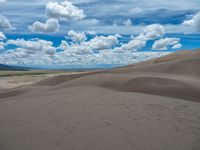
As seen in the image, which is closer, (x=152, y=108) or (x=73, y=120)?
(x=73, y=120)

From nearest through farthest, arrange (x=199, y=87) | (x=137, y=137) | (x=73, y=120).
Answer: (x=137, y=137)
(x=73, y=120)
(x=199, y=87)

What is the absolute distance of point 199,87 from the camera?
11.9 metres

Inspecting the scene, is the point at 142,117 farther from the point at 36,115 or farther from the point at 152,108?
the point at 36,115

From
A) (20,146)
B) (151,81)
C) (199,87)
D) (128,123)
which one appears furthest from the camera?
(151,81)

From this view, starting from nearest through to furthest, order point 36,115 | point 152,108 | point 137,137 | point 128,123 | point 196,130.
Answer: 1. point 137,137
2. point 196,130
3. point 128,123
4. point 36,115
5. point 152,108

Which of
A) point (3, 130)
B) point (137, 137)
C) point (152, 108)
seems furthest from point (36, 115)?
point (152, 108)

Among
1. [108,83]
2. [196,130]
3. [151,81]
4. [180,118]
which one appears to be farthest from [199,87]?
[196,130]

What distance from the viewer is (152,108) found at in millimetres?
6934

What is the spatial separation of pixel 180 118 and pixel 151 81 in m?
7.65

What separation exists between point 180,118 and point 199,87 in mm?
7204

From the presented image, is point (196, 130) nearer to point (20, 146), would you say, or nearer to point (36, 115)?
point (20, 146)

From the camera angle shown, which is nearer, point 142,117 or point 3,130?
point 3,130

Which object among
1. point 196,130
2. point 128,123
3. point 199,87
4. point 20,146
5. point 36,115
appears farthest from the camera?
point 199,87

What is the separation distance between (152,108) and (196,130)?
7.23 feet
